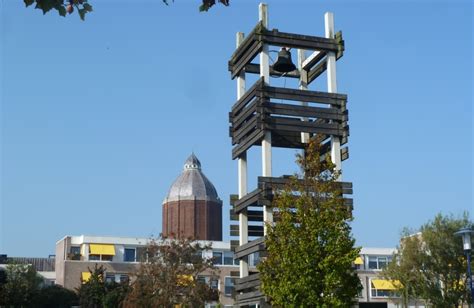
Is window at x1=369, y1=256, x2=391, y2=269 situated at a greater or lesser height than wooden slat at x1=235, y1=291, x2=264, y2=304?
greater

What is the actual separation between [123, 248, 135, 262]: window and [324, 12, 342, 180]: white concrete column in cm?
5552

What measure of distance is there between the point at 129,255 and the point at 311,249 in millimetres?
62605

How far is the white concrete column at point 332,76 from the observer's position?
31.9 meters

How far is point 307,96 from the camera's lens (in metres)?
32.3

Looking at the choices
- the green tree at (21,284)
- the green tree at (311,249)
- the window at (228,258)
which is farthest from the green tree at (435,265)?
the window at (228,258)

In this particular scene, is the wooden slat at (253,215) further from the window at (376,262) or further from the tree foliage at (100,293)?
the window at (376,262)

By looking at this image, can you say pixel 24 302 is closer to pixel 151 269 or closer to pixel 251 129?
pixel 151 269

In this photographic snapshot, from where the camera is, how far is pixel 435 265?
50125 mm

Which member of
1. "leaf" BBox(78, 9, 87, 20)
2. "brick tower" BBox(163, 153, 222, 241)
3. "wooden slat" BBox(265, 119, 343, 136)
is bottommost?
"leaf" BBox(78, 9, 87, 20)

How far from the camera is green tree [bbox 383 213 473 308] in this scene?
162 ft

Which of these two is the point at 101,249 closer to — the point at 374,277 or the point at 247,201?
the point at 374,277

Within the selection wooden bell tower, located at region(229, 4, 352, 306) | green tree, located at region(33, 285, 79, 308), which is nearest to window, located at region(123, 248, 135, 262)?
green tree, located at region(33, 285, 79, 308)

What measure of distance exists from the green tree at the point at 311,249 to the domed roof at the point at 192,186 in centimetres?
8904

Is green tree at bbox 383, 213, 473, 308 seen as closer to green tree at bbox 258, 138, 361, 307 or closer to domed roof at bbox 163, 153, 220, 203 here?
green tree at bbox 258, 138, 361, 307
